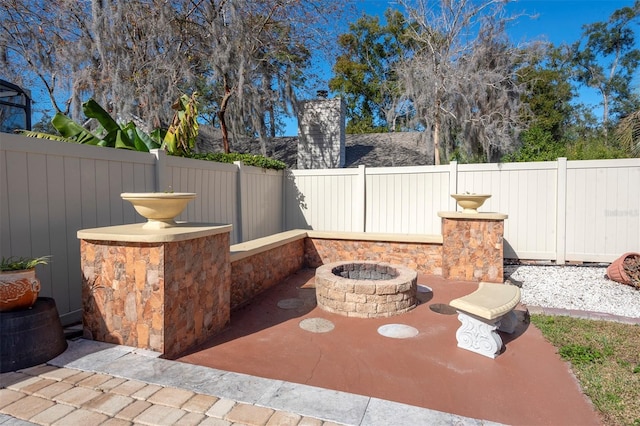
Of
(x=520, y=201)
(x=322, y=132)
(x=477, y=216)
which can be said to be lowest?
(x=477, y=216)

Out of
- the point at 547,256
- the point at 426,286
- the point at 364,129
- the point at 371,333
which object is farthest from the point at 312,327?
the point at 364,129

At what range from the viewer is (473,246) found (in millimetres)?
5953

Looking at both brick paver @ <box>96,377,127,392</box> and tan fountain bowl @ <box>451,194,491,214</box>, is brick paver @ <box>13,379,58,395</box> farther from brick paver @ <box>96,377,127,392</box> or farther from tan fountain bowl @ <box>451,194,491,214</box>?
tan fountain bowl @ <box>451,194,491,214</box>

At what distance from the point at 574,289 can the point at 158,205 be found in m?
6.19

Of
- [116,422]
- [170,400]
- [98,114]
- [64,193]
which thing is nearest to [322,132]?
[98,114]

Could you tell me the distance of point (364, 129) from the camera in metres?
21.2

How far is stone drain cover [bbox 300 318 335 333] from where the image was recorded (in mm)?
3972

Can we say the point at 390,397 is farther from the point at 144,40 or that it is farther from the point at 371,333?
the point at 144,40

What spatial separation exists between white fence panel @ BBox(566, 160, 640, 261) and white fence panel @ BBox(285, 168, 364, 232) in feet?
13.3

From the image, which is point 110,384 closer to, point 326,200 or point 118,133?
point 118,133

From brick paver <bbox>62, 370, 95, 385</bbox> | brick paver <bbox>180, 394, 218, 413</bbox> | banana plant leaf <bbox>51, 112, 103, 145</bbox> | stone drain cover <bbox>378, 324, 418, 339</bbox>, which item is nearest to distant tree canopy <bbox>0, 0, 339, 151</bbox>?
banana plant leaf <bbox>51, 112, 103, 145</bbox>

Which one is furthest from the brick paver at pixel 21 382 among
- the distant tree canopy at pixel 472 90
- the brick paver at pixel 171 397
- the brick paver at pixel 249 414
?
the distant tree canopy at pixel 472 90

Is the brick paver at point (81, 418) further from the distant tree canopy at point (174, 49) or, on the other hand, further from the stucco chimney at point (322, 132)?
the stucco chimney at point (322, 132)

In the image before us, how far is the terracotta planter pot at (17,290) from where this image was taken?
2580 mm
